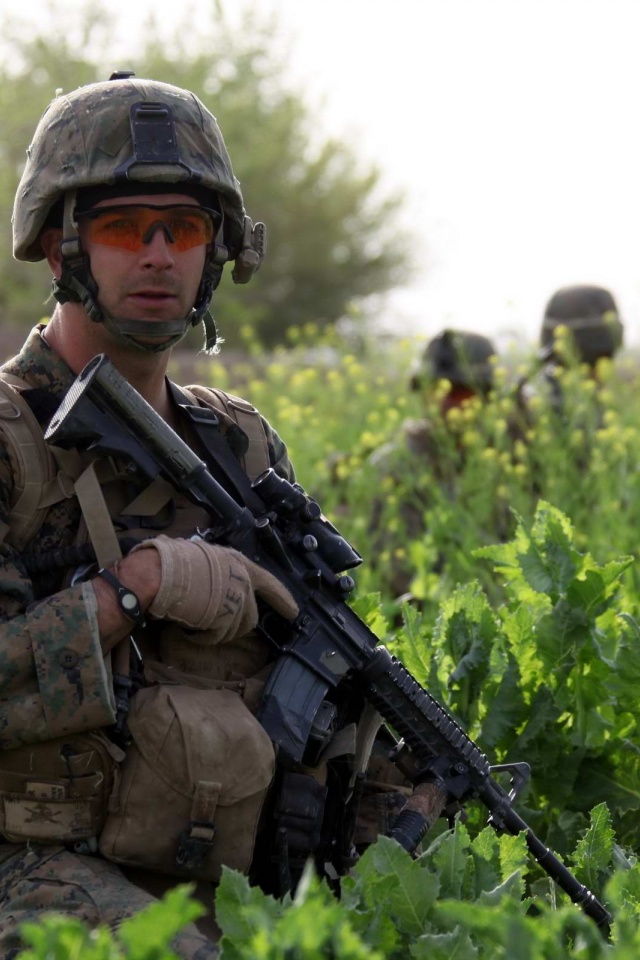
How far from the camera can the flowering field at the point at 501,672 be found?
2281 millimetres

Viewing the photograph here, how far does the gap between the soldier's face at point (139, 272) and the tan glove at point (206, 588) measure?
0.54m

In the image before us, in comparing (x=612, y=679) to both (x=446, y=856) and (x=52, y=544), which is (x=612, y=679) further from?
(x=52, y=544)

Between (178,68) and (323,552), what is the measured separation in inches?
786

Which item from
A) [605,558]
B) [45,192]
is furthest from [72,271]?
[605,558]

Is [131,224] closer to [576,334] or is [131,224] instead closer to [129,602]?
[129,602]

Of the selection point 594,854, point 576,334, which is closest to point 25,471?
point 594,854

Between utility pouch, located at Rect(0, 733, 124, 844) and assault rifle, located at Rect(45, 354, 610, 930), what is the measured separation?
0.38m

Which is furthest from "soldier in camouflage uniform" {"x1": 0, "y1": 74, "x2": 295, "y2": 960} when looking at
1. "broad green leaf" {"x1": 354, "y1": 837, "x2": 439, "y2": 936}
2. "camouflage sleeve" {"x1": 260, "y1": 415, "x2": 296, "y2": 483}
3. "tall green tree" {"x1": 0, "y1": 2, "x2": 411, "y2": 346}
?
"tall green tree" {"x1": 0, "y1": 2, "x2": 411, "y2": 346}

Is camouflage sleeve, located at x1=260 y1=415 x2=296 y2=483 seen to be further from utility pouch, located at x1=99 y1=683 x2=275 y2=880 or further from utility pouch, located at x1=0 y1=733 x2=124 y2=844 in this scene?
utility pouch, located at x1=0 y1=733 x2=124 y2=844

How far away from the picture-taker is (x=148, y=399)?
3.43 meters

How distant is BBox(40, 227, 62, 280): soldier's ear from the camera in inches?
134

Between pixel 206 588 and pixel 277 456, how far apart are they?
80 centimetres

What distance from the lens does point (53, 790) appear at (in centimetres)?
298

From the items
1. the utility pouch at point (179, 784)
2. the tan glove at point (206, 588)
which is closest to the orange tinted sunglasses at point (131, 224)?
the tan glove at point (206, 588)
